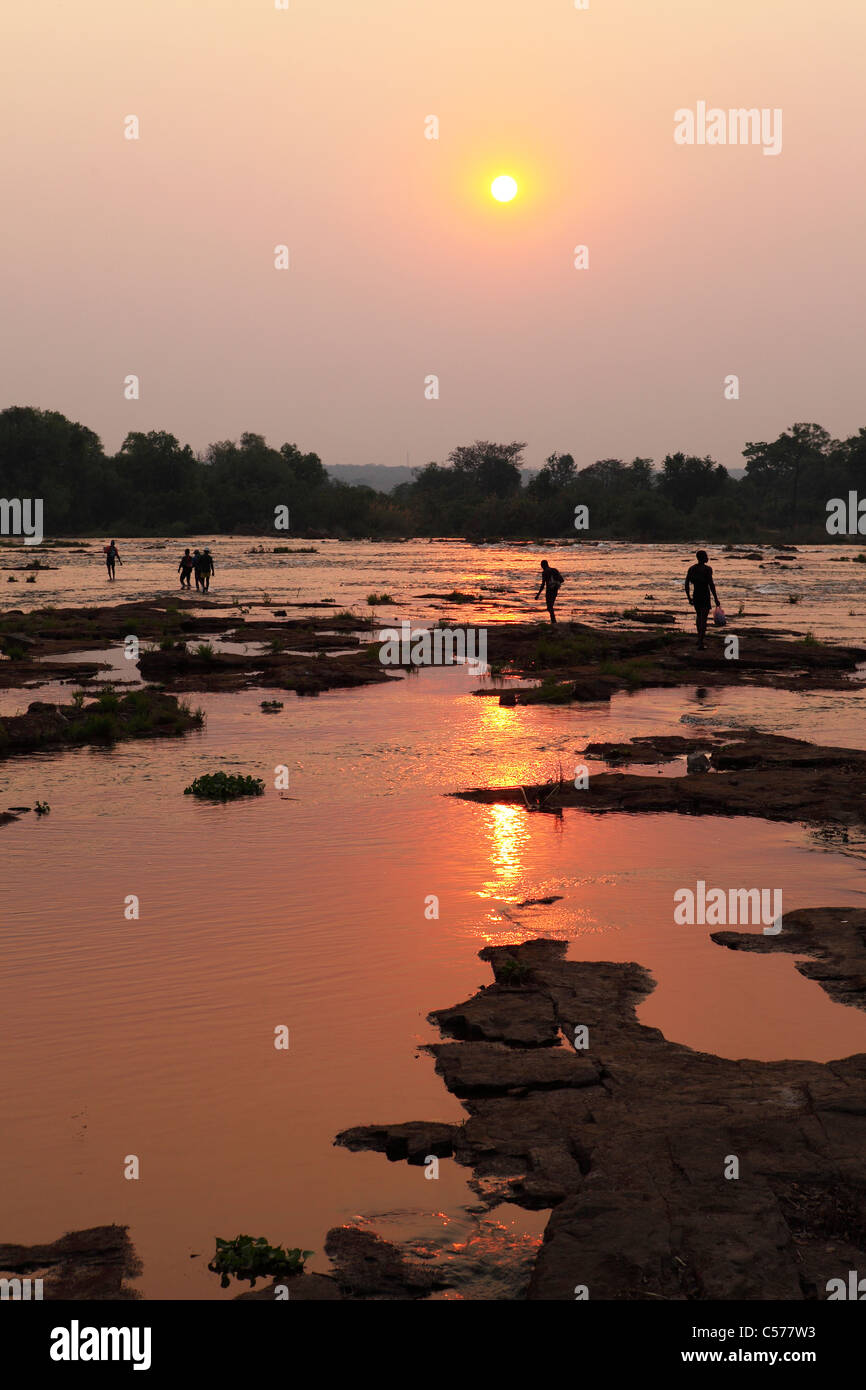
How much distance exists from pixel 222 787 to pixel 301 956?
221 inches

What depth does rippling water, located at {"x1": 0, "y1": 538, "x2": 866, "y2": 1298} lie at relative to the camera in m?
5.72

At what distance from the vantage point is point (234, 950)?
8898 mm

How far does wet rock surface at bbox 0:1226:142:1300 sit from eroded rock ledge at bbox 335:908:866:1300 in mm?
1269

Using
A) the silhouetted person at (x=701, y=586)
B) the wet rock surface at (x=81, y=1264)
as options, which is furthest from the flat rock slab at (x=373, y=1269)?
the silhouetted person at (x=701, y=586)

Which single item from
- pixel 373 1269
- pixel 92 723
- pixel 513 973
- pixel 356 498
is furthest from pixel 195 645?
pixel 356 498

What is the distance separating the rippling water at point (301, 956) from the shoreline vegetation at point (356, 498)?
11443cm

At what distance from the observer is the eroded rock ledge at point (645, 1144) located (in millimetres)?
4871

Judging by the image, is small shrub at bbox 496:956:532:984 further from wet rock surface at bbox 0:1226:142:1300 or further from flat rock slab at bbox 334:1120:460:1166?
wet rock surface at bbox 0:1226:142:1300

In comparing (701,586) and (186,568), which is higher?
(186,568)

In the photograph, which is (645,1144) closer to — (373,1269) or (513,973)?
(373,1269)

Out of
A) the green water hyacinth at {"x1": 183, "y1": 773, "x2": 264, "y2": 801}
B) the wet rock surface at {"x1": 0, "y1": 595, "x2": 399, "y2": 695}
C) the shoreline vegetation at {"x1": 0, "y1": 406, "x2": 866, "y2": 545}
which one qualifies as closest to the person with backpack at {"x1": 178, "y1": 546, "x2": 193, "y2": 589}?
the wet rock surface at {"x1": 0, "y1": 595, "x2": 399, "y2": 695}

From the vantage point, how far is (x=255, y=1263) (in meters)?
5.07
